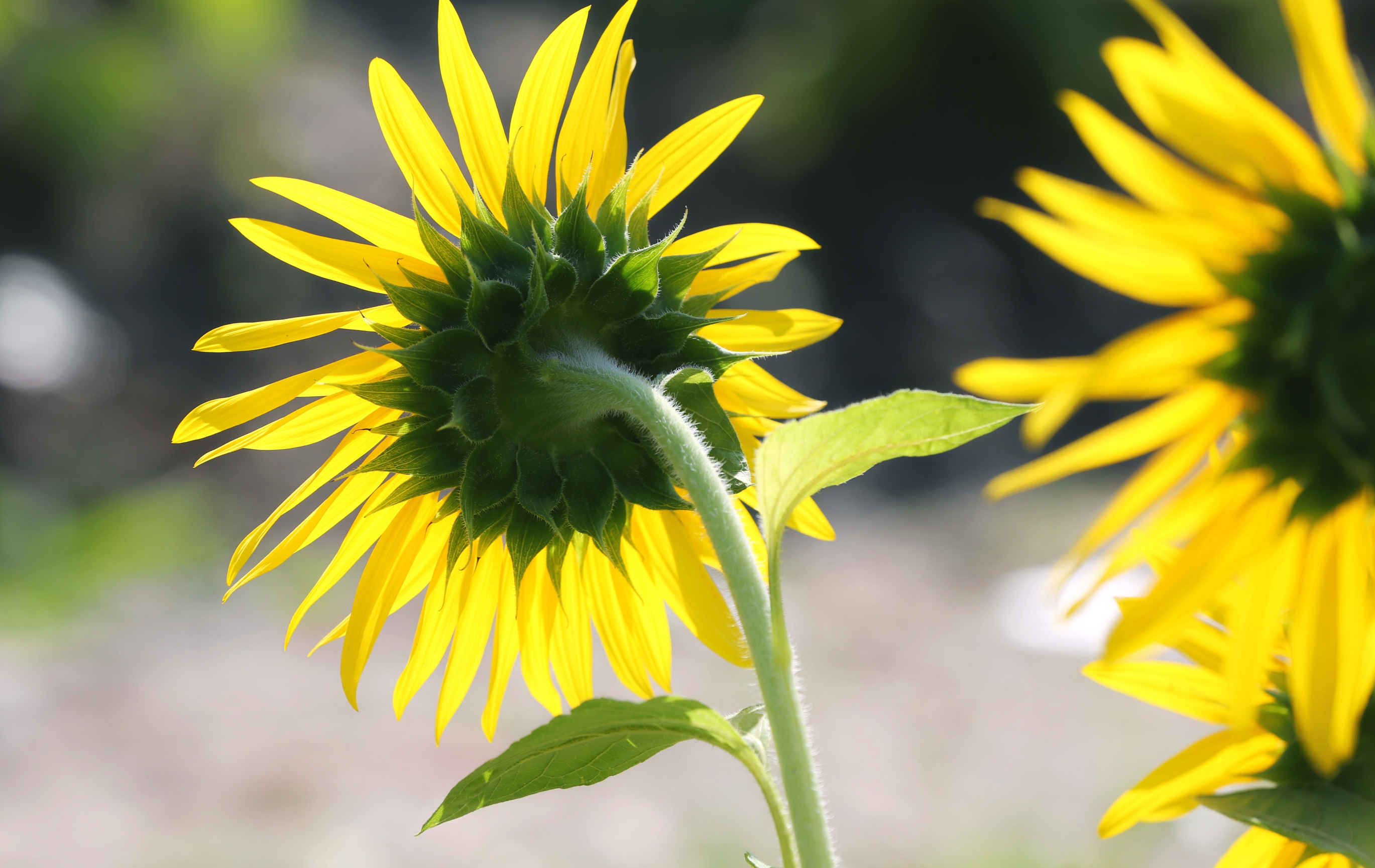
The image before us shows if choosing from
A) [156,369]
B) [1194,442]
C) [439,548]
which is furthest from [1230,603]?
[156,369]

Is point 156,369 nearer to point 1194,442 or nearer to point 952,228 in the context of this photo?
point 952,228

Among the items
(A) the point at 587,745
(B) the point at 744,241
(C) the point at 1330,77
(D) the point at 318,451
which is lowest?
(D) the point at 318,451

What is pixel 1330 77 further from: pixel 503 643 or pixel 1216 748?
pixel 503 643

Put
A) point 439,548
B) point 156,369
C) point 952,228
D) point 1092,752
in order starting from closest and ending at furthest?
point 439,548 < point 1092,752 < point 156,369 < point 952,228

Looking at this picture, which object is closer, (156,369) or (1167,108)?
(1167,108)

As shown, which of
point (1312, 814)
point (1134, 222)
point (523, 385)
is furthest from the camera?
point (523, 385)

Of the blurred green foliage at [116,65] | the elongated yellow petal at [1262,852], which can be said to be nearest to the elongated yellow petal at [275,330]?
the elongated yellow petal at [1262,852]

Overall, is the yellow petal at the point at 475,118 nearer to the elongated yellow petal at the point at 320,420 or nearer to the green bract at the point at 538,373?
the green bract at the point at 538,373

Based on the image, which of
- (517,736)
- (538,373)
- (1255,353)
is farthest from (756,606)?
(517,736)
